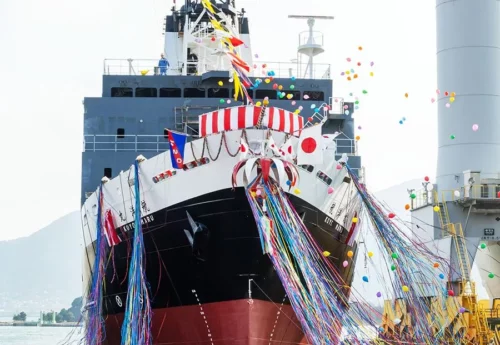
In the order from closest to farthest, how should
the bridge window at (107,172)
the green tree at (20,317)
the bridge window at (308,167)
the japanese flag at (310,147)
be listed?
the japanese flag at (310,147) < the bridge window at (308,167) < the bridge window at (107,172) < the green tree at (20,317)

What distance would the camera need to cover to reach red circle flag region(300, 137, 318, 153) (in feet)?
61.2

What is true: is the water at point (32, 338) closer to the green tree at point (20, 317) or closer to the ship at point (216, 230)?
the ship at point (216, 230)

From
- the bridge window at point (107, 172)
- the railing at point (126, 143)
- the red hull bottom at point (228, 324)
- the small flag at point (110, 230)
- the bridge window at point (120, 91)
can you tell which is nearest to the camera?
the red hull bottom at point (228, 324)

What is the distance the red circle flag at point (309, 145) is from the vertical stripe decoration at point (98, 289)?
5463 mm

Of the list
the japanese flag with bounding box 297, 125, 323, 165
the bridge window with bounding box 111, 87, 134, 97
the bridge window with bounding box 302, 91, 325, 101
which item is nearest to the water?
the bridge window with bounding box 111, 87, 134, 97

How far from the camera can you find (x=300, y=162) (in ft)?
61.6

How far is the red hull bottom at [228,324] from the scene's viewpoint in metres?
18.5

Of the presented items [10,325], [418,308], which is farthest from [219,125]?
[10,325]

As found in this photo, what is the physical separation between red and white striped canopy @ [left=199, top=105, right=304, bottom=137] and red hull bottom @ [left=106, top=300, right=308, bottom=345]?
3687 millimetres

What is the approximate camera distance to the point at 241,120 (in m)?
18.6

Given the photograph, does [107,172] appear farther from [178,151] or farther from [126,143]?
[178,151]

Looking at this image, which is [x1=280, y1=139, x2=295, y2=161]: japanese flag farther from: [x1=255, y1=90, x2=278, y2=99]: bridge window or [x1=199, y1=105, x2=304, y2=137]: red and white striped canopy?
[x1=255, y1=90, x2=278, y2=99]: bridge window

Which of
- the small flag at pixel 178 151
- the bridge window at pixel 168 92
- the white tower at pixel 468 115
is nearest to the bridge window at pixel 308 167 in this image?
the small flag at pixel 178 151

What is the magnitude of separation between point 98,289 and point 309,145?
6.55 m
